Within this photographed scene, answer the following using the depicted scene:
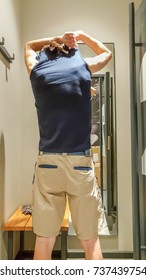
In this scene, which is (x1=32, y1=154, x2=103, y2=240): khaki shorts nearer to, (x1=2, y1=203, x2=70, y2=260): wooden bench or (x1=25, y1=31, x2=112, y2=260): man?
(x1=25, y1=31, x2=112, y2=260): man

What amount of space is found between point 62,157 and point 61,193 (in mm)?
179

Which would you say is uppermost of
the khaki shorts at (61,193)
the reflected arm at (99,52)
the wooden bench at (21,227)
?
the reflected arm at (99,52)

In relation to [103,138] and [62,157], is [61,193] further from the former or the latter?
[103,138]

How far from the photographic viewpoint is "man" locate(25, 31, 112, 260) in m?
1.39

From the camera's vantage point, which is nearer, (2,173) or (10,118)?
(2,173)

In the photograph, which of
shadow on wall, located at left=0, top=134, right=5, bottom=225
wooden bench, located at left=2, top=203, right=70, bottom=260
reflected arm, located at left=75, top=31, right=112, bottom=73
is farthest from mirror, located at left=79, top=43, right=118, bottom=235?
shadow on wall, located at left=0, top=134, right=5, bottom=225

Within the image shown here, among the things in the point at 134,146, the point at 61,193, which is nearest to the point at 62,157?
the point at 61,193

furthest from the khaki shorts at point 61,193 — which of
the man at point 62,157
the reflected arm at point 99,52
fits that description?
the reflected arm at point 99,52

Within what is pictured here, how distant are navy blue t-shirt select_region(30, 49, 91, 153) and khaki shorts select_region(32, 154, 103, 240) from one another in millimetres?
68

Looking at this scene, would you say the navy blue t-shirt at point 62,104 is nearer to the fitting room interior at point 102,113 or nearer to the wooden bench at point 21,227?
the wooden bench at point 21,227

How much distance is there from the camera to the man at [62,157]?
54.7 inches

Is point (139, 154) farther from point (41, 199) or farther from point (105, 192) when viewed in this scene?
point (105, 192)

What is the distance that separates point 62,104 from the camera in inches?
54.8

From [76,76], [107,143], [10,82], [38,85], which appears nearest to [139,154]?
[76,76]
